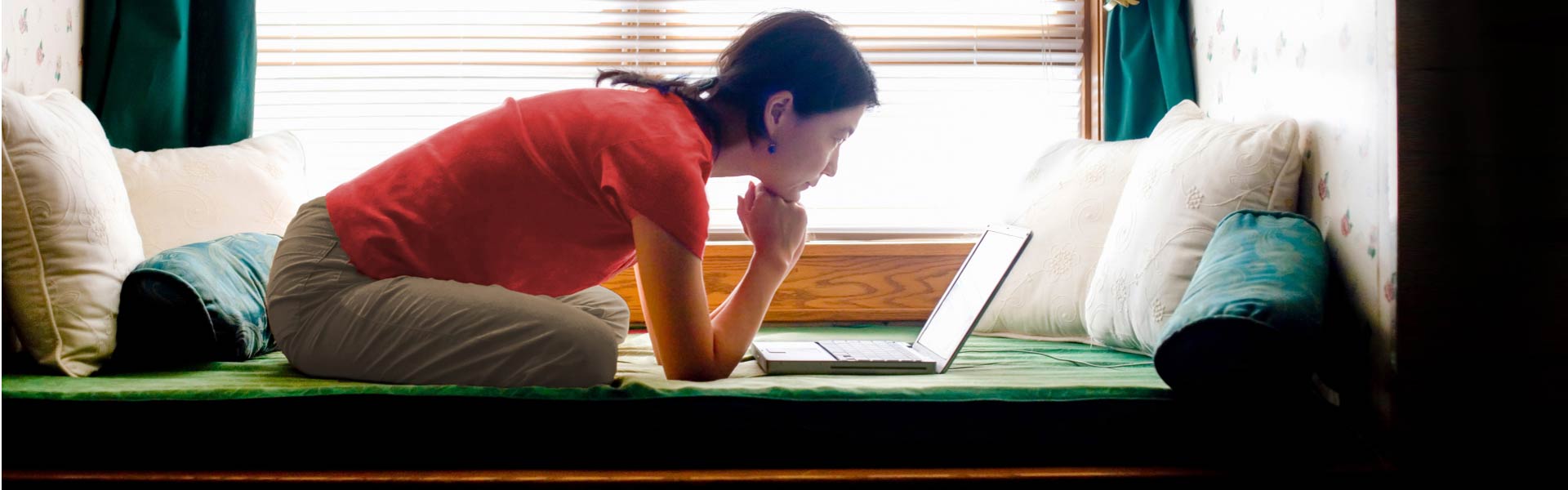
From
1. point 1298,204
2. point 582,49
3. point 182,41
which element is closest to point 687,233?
point 1298,204

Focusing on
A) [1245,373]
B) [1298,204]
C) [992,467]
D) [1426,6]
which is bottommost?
[992,467]

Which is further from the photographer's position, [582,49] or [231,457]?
[582,49]

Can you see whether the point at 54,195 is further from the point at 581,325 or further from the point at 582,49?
the point at 582,49

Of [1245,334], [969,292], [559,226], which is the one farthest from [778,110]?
[1245,334]

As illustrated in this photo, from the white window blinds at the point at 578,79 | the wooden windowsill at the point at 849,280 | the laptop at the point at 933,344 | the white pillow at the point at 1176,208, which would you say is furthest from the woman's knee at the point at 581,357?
the white window blinds at the point at 578,79

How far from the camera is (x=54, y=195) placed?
1.22 m

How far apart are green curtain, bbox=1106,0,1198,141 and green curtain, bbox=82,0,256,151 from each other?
1.81 metres

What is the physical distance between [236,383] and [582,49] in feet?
3.91

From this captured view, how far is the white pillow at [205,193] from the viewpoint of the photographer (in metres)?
1.61

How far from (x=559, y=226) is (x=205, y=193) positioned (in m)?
0.93

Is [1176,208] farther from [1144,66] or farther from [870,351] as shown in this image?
[1144,66]

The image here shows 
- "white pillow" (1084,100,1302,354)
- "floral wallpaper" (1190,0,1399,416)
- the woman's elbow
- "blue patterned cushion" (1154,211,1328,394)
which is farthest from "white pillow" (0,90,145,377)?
"floral wallpaper" (1190,0,1399,416)

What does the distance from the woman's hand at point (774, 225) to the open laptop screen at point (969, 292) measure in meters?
0.25

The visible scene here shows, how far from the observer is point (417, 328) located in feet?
3.49
